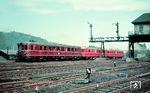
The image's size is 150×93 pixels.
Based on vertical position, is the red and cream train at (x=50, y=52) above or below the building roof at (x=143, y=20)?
below

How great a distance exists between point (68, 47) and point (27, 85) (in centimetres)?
3453

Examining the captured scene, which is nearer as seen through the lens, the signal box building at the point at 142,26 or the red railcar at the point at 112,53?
the signal box building at the point at 142,26

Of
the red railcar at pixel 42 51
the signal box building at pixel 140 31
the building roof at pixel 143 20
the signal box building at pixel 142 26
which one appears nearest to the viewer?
the red railcar at pixel 42 51

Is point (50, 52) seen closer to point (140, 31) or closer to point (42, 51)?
point (42, 51)

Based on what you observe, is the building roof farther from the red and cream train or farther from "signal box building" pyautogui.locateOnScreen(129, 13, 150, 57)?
the red and cream train

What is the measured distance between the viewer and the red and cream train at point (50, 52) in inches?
1678

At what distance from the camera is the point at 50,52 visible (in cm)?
4697

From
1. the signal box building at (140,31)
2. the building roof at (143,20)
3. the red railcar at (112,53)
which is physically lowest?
the red railcar at (112,53)

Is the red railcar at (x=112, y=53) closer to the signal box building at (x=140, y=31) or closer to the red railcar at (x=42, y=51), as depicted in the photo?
the signal box building at (x=140, y=31)

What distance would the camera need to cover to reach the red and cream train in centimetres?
4262

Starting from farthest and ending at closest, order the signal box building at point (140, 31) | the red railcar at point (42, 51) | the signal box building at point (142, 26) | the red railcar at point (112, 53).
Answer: the red railcar at point (112, 53) → the signal box building at point (142, 26) → the signal box building at point (140, 31) → the red railcar at point (42, 51)

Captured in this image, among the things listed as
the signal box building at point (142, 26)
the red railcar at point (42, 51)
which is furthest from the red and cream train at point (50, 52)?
the signal box building at point (142, 26)

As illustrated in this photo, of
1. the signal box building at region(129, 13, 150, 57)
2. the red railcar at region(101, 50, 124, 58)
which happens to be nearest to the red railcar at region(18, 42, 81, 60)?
the signal box building at region(129, 13, 150, 57)

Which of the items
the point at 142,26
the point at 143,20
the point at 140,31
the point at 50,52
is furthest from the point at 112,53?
the point at 50,52
